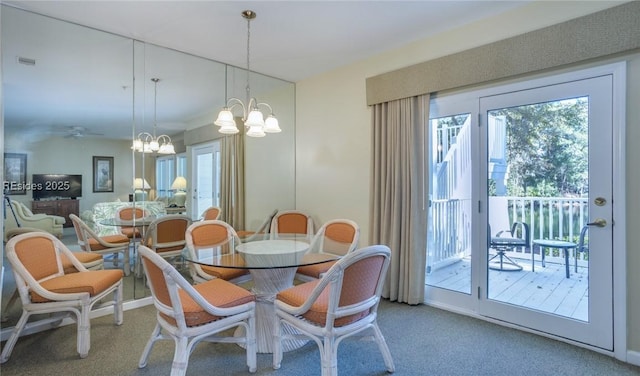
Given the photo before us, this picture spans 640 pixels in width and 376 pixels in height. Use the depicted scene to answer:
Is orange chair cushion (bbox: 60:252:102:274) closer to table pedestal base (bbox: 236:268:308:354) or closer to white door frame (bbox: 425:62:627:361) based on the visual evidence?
table pedestal base (bbox: 236:268:308:354)

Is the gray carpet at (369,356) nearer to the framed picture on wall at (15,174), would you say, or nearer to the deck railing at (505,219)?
the deck railing at (505,219)

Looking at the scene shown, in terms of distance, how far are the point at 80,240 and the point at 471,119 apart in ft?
12.5

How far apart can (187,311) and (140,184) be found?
6.63ft

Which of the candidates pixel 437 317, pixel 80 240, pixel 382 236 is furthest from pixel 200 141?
pixel 437 317

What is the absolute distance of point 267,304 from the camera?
251cm

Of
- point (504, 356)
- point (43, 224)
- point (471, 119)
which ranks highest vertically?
point (471, 119)

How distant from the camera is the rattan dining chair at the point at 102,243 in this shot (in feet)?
9.91

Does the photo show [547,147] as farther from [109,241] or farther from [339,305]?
[109,241]

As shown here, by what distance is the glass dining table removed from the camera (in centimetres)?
226

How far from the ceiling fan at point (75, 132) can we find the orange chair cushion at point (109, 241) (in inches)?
38.9

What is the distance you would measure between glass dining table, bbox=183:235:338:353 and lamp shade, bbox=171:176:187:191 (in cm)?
126

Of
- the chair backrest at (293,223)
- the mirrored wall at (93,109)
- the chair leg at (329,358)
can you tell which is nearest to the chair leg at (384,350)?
the chair leg at (329,358)

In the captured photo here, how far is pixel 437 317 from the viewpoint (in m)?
2.98

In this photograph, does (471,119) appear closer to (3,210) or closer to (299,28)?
(299,28)
